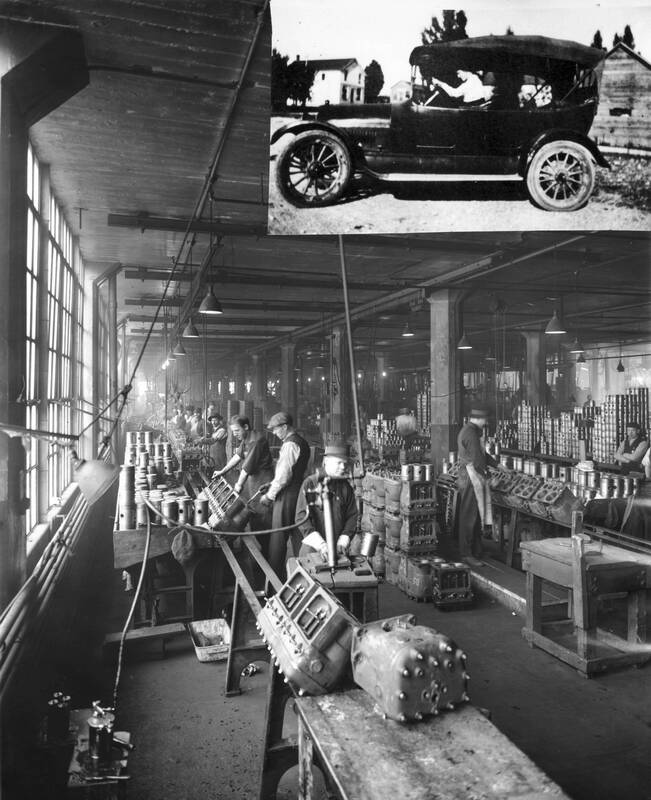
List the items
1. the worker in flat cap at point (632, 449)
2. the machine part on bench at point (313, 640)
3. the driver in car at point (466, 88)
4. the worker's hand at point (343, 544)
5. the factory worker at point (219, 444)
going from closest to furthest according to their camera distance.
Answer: the machine part on bench at point (313, 640) → the driver in car at point (466, 88) → the worker's hand at point (343, 544) → the worker in flat cap at point (632, 449) → the factory worker at point (219, 444)

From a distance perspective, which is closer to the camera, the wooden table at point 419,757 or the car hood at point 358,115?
the wooden table at point 419,757

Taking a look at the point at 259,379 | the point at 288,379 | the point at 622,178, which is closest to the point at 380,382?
the point at 259,379

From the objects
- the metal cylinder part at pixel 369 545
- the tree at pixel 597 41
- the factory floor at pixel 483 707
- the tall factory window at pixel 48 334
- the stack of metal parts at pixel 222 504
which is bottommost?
the factory floor at pixel 483 707

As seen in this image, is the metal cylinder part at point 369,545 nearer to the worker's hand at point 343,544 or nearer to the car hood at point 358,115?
the worker's hand at point 343,544

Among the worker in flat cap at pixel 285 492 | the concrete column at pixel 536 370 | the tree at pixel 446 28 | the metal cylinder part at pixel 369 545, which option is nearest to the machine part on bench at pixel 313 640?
the metal cylinder part at pixel 369 545

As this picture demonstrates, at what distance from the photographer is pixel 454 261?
32.3ft

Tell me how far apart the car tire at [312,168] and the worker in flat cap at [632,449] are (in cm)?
622

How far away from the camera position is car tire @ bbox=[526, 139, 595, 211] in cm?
283

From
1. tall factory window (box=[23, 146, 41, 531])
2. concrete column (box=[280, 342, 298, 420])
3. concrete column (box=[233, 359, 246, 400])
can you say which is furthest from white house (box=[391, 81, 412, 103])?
concrete column (box=[233, 359, 246, 400])

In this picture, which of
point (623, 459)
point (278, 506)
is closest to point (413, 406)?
point (623, 459)

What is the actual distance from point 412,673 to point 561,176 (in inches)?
93.7

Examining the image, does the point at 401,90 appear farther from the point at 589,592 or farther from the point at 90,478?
the point at 589,592

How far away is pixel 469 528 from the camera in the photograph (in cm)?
718

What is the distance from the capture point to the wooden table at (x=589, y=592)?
446 cm
